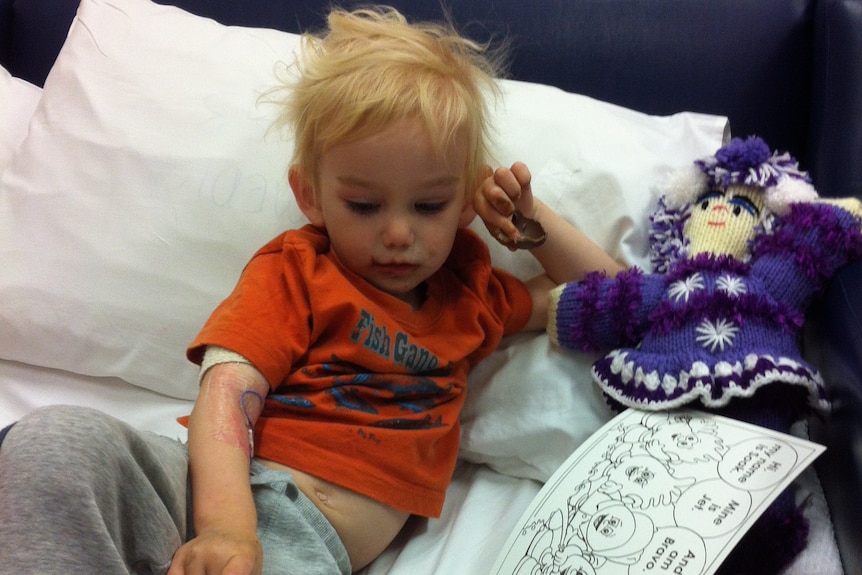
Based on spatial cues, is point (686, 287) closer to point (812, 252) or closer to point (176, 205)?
point (812, 252)

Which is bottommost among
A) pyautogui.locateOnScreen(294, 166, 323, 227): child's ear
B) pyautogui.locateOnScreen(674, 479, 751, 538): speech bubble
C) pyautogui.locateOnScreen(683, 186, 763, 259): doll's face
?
pyautogui.locateOnScreen(674, 479, 751, 538): speech bubble

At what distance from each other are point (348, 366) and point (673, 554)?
0.40m

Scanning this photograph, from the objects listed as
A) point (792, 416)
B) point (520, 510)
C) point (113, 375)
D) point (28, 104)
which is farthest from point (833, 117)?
point (28, 104)

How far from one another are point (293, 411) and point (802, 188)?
2.13ft

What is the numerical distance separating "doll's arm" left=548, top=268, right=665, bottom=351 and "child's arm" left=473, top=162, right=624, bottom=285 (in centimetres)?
4

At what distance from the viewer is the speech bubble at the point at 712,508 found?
0.58 metres

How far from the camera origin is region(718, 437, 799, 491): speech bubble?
0.60 m

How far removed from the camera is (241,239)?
92 cm

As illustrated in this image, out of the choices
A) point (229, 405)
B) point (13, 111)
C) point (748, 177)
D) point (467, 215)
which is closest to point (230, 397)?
point (229, 405)

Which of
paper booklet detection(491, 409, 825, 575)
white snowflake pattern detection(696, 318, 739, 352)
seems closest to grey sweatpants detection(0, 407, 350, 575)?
paper booklet detection(491, 409, 825, 575)

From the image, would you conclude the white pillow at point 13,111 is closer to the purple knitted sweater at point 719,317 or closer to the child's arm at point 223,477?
the child's arm at point 223,477

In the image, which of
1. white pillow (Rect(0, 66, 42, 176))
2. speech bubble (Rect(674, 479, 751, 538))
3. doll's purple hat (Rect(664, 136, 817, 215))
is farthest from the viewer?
white pillow (Rect(0, 66, 42, 176))

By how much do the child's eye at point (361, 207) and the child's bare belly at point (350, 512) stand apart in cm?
29

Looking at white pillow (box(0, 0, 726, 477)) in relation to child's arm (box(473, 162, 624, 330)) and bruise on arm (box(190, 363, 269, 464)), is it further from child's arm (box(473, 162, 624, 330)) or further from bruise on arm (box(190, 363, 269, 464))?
bruise on arm (box(190, 363, 269, 464))
